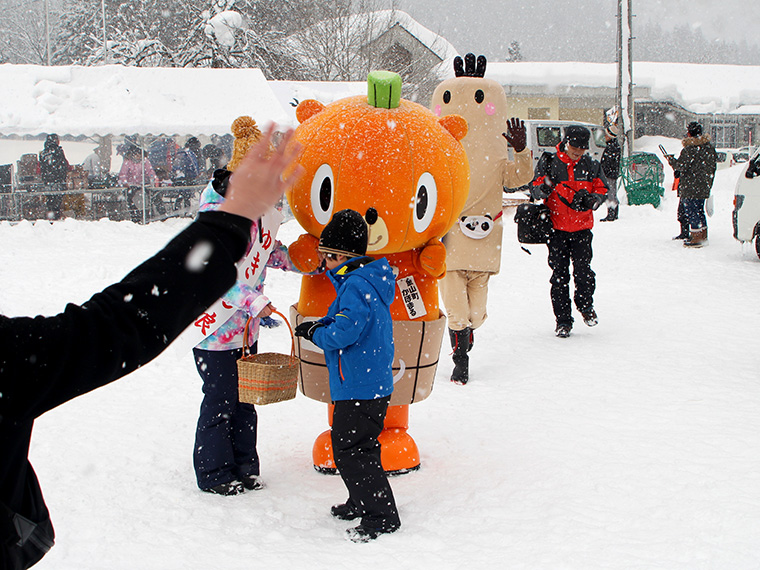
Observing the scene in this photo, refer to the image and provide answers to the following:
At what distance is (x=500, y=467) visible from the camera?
4.12 metres

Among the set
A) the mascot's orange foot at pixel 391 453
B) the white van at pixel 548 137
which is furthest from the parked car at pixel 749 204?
the white van at pixel 548 137

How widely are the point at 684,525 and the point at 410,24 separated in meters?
28.1

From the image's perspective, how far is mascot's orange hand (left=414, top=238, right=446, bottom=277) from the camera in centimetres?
396

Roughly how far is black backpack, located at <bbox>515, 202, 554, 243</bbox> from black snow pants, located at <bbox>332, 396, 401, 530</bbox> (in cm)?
379

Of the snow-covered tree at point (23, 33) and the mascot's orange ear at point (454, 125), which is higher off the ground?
the snow-covered tree at point (23, 33)

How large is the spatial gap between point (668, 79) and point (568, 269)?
1328 inches

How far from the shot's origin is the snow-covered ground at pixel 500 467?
316cm

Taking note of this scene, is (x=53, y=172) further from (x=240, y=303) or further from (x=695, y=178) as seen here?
(x=240, y=303)

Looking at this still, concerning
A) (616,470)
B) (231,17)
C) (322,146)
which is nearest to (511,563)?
(616,470)

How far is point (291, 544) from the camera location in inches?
127

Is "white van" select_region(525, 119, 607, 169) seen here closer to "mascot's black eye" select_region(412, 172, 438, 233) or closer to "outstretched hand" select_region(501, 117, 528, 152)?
"outstretched hand" select_region(501, 117, 528, 152)

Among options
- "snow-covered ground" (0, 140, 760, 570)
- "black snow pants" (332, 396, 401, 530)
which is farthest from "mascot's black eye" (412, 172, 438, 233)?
"snow-covered ground" (0, 140, 760, 570)

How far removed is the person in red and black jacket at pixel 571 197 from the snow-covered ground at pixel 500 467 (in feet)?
2.49

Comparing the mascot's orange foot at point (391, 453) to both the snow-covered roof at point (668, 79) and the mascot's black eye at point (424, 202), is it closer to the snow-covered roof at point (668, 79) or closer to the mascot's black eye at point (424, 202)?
the mascot's black eye at point (424, 202)
